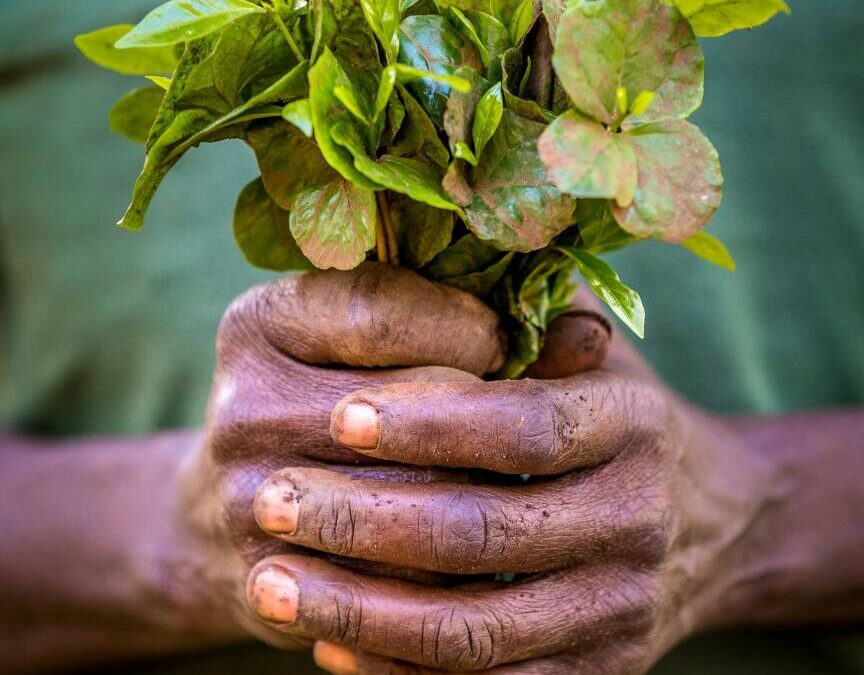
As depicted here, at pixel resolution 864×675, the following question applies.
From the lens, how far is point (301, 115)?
1.28 ft

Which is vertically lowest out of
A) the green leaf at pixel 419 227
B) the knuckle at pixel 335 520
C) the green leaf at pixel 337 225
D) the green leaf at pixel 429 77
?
the knuckle at pixel 335 520

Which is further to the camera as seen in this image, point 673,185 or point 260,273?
point 260,273

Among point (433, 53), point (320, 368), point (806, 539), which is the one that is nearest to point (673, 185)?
point (433, 53)

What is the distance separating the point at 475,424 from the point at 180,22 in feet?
0.88

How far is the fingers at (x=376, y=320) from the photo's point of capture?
0.51 meters

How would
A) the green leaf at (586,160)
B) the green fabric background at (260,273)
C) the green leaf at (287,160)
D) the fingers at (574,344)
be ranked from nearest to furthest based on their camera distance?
the green leaf at (586,160) → the green leaf at (287,160) → the fingers at (574,344) → the green fabric background at (260,273)

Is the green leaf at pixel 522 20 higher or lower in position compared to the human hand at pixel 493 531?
higher

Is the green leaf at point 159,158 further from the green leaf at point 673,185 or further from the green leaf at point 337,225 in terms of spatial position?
the green leaf at point 673,185

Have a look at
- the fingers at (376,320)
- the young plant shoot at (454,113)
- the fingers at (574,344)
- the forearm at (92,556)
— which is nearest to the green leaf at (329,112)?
the young plant shoot at (454,113)

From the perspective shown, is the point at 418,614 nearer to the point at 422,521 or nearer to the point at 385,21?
the point at 422,521

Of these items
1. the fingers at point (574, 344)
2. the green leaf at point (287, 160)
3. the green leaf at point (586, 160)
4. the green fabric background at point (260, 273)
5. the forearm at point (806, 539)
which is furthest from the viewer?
the green fabric background at point (260, 273)

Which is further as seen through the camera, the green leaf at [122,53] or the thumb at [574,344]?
the thumb at [574,344]

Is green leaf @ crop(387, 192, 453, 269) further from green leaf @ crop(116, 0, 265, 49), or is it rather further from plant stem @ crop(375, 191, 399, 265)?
green leaf @ crop(116, 0, 265, 49)

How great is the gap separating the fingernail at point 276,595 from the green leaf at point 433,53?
28cm
